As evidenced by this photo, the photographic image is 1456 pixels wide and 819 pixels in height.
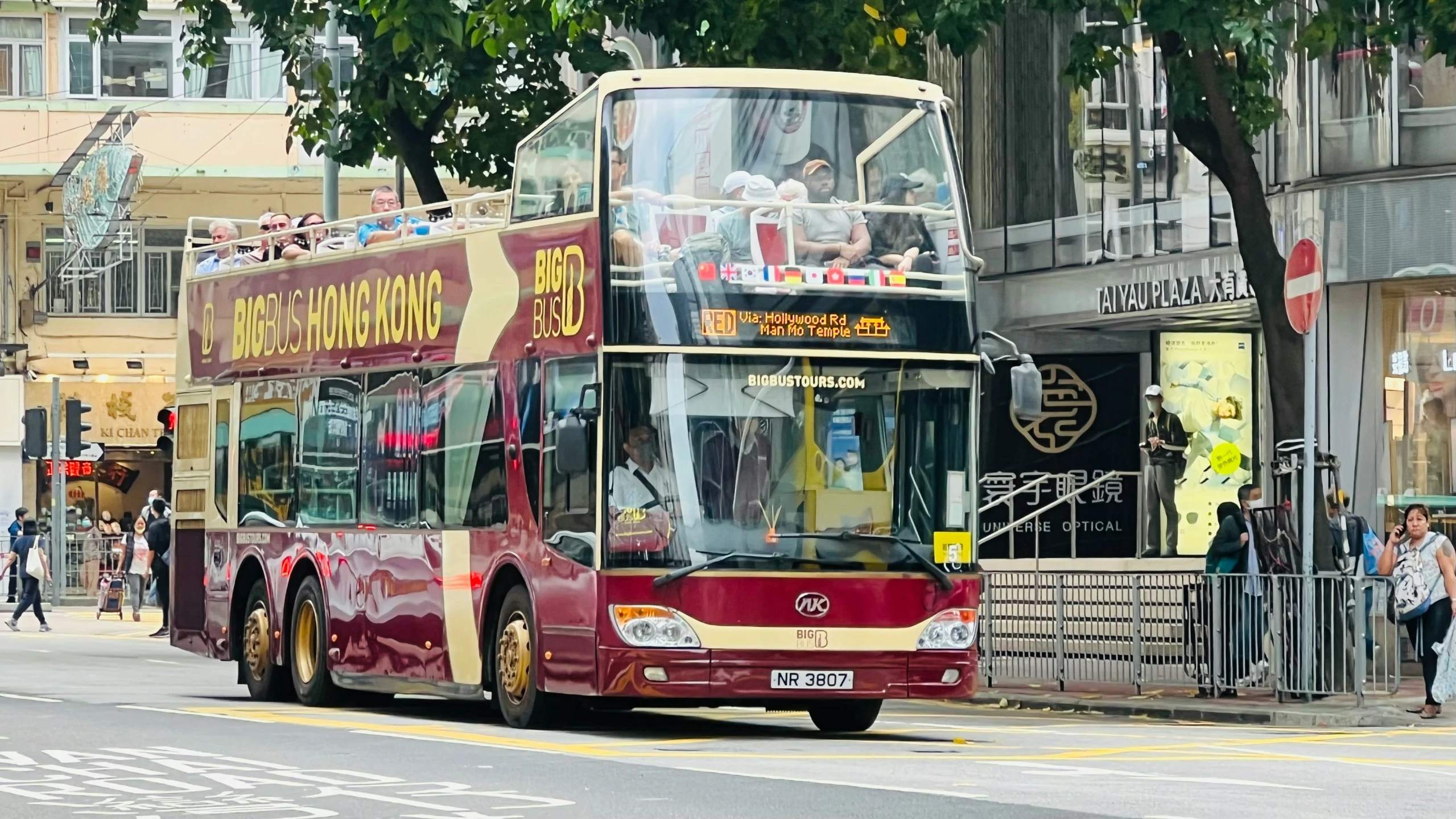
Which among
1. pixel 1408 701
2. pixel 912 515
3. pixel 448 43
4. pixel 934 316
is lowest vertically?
pixel 1408 701

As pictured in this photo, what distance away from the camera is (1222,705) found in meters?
21.4

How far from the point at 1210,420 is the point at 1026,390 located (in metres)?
13.8

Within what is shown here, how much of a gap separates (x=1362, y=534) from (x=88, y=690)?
10900 millimetres

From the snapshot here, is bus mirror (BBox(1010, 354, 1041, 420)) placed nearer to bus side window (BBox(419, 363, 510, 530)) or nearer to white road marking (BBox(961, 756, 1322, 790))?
white road marking (BBox(961, 756, 1322, 790))

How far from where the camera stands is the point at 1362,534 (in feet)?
78.9

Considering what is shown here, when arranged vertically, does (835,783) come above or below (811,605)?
below

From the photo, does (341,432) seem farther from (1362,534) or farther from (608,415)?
(1362,534)

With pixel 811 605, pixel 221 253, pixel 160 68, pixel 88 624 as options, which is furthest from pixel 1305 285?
pixel 160 68

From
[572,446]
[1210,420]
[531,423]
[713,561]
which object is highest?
[1210,420]

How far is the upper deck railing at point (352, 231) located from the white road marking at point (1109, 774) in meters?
5.53

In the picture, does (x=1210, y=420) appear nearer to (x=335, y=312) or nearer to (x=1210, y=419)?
(x=1210, y=419)

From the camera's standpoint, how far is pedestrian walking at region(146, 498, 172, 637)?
37781mm

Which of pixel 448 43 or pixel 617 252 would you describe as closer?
pixel 617 252

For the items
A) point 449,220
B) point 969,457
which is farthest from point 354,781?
point 449,220
